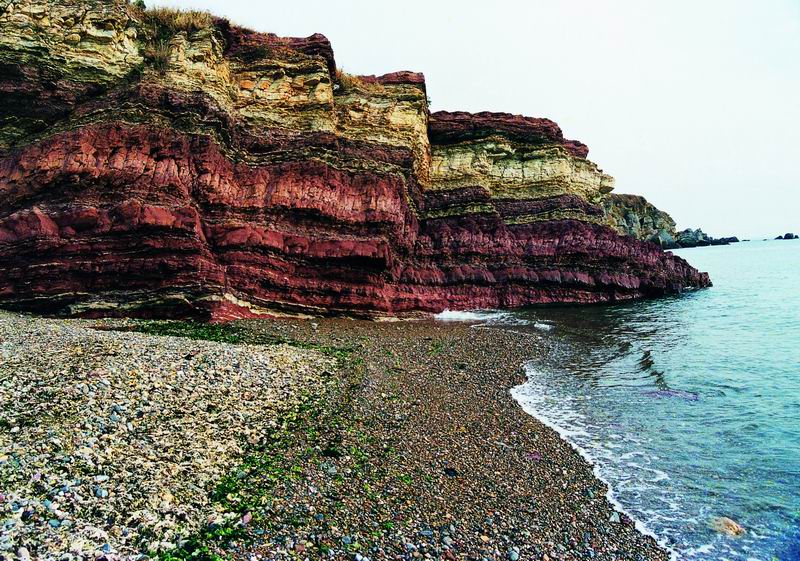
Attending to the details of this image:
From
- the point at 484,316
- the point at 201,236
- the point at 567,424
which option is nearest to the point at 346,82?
the point at 201,236

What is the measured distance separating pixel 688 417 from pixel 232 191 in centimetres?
2327

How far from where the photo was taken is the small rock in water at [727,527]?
8172 mm

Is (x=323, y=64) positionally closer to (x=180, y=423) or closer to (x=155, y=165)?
(x=155, y=165)

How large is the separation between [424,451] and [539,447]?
3.00 metres

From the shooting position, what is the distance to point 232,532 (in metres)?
6.55

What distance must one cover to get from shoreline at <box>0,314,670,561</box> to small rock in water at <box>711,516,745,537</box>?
146 centimetres

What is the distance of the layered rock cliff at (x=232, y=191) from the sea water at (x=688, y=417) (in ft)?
30.0

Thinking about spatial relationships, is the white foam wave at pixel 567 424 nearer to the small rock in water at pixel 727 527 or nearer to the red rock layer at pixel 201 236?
the small rock in water at pixel 727 527

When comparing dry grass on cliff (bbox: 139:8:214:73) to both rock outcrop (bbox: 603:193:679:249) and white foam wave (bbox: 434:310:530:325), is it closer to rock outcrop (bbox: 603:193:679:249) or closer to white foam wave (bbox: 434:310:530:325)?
white foam wave (bbox: 434:310:530:325)

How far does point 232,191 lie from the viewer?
25.3 m

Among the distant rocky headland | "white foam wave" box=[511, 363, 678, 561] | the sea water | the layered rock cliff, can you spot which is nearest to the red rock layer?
the layered rock cliff

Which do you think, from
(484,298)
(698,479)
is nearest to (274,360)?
(698,479)

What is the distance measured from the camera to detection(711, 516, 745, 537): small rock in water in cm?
817

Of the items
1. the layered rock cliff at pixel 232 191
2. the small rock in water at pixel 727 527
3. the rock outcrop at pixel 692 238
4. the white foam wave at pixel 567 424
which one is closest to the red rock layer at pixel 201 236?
the layered rock cliff at pixel 232 191
